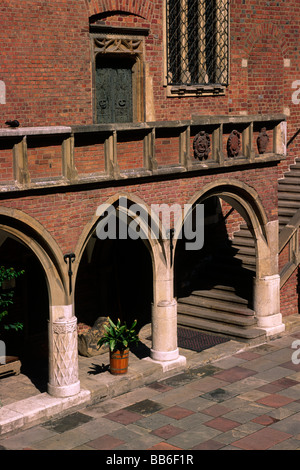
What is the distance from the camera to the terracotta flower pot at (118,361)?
1516cm

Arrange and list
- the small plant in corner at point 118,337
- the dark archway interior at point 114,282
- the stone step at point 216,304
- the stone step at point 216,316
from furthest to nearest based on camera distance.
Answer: the stone step at point 216,304
the stone step at point 216,316
the dark archway interior at point 114,282
the small plant in corner at point 118,337

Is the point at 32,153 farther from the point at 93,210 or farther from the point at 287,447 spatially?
the point at 287,447

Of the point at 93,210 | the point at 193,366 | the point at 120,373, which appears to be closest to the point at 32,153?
the point at 93,210

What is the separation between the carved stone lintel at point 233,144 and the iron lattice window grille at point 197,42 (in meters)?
2.46

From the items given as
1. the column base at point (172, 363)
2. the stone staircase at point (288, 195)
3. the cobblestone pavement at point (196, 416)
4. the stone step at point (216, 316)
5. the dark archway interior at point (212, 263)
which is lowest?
the cobblestone pavement at point (196, 416)

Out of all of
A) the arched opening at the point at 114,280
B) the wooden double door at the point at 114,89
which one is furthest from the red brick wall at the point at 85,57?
the arched opening at the point at 114,280

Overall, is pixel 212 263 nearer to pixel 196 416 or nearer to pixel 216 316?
pixel 216 316

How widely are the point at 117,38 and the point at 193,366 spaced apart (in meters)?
7.10

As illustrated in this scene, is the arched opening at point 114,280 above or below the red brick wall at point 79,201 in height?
below

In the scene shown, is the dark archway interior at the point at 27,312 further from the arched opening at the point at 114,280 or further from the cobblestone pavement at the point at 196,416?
the cobblestone pavement at the point at 196,416

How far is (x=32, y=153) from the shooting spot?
43.1 feet

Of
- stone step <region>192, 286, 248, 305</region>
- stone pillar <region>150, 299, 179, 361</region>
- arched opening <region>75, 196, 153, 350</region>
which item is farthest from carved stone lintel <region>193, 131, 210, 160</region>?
stone step <region>192, 286, 248, 305</region>

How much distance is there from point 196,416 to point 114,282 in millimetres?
5419

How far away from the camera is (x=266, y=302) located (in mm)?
18109
